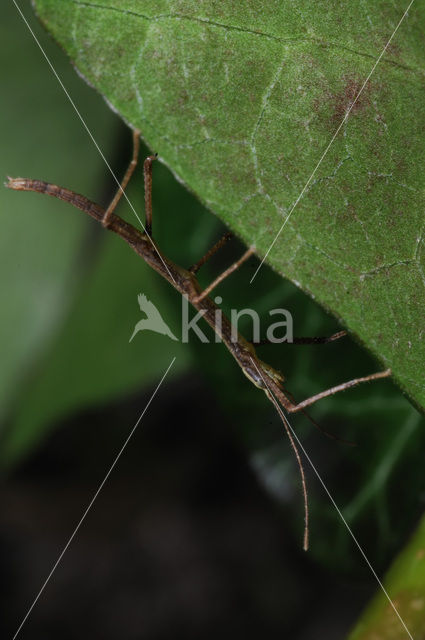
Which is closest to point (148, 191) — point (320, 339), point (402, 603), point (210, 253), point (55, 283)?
point (210, 253)

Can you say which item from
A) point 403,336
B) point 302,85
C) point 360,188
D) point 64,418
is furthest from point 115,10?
point 64,418

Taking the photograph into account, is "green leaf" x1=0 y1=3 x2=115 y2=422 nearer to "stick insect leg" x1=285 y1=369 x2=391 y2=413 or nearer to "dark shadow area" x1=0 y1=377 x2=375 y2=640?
"dark shadow area" x1=0 y1=377 x2=375 y2=640

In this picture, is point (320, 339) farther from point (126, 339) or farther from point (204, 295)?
point (126, 339)

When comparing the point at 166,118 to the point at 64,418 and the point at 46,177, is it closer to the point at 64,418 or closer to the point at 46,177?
the point at 46,177

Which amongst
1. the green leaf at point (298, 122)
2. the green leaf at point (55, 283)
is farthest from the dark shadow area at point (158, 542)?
the green leaf at point (298, 122)

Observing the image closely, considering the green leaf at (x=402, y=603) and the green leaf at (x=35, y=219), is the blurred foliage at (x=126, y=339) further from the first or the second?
the green leaf at (x=402, y=603)

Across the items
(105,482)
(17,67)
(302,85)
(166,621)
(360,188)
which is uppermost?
(302,85)
